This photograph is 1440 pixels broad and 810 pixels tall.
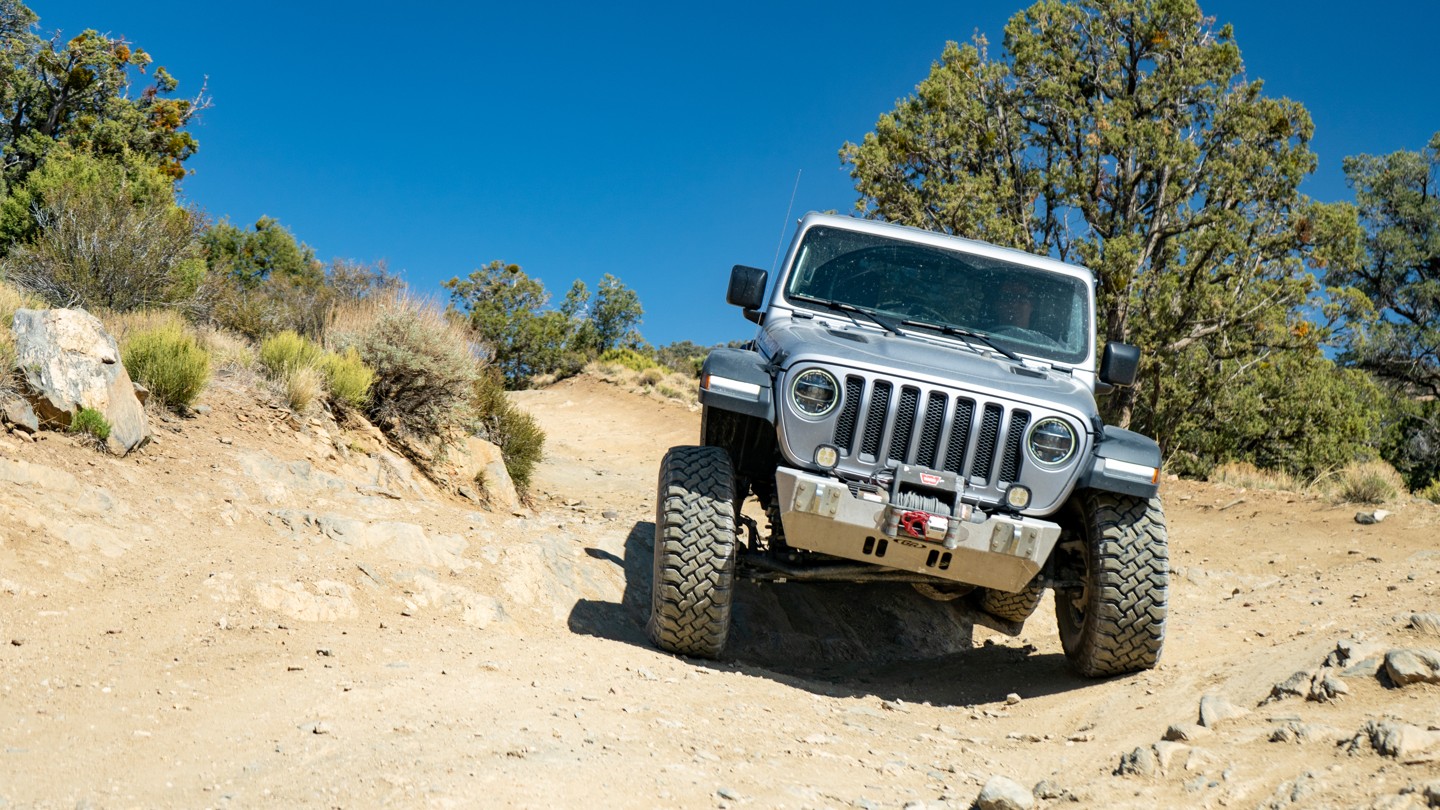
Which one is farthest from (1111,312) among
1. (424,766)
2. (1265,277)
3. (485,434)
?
(424,766)

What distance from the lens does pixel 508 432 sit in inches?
473

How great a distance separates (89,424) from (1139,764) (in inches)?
238

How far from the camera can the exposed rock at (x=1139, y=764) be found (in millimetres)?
3793

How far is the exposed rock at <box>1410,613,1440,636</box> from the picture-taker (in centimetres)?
509

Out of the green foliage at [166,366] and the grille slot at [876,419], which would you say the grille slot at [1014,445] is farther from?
the green foliage at [166,366]

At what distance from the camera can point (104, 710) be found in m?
4.26

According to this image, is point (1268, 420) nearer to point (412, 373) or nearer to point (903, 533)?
point (412, 373)

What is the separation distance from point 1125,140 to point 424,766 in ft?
56.4

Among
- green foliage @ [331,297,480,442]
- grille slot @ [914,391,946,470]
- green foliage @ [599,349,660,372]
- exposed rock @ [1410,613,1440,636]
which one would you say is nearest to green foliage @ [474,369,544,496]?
green foliage @ [331,297,480,442]

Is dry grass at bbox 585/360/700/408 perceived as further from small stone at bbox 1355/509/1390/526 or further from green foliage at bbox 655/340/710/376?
small stone at bbox 1355/509/1390/526

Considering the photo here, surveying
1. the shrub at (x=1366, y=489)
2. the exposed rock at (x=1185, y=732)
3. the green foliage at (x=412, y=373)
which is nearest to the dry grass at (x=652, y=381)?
the green foliage at (x=412, y=373)

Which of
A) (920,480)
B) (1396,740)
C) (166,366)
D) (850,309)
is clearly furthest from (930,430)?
(166,366)

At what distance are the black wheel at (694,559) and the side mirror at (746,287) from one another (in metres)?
1.30

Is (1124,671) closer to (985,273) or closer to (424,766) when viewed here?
(985,273)
